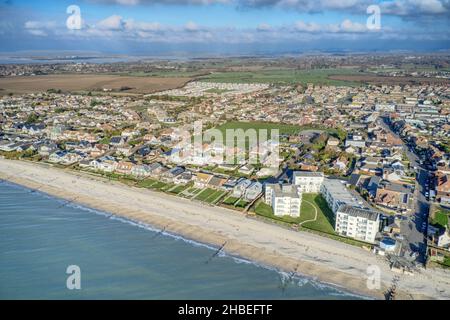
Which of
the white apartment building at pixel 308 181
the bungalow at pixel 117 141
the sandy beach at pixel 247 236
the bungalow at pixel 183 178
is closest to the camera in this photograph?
the sandy beach at pixel 247 236

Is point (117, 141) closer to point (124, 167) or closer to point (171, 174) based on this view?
point (124, 167)

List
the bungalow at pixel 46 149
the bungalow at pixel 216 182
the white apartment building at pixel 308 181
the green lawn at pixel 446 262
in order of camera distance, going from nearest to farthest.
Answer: the green lawn at pixel 446 262 → the white apartment building at pixel 308 181 → the bungalow at pixel 216 182 → the bungalow at pixel 46 149

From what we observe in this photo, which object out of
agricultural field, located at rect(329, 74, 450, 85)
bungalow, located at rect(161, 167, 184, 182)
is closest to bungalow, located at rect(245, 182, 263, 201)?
bungalow, located at rect(161, 167, 184, 182)

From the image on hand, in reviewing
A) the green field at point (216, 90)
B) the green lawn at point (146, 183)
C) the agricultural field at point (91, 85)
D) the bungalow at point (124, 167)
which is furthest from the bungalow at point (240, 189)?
the agricultural field at point (91, 85)

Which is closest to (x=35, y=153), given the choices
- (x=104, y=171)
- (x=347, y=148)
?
(x=104, y=171)

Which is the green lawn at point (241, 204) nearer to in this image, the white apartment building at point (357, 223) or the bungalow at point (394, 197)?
the white apartment building at point (357, 223)

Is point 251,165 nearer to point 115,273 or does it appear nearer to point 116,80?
point 115,273

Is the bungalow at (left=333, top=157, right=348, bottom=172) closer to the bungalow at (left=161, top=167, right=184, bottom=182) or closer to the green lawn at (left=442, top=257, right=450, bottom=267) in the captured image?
the green lawn at (left=442, top=257, right=450, bottom=267)
